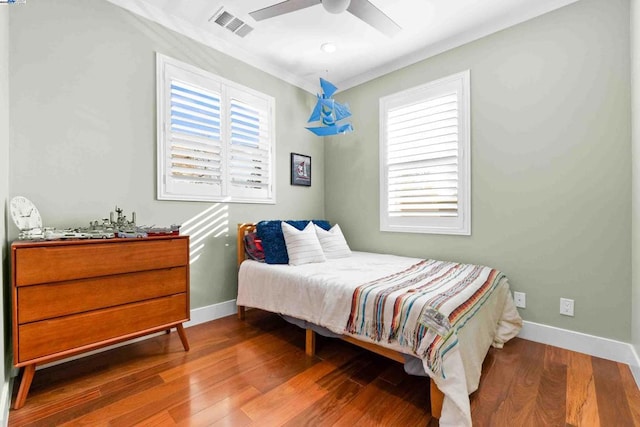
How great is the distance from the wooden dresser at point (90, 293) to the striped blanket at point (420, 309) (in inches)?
51.7

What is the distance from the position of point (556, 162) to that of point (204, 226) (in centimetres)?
304

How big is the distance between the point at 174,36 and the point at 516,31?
297 centimetres

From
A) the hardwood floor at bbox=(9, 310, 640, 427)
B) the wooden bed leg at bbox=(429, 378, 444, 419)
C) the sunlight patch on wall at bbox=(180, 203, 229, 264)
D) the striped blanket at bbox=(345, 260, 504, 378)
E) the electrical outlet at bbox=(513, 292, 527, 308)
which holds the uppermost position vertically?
the sunlight patch on wall at bbox=(180, 203, 229, 264)

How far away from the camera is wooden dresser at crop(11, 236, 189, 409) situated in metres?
1.54

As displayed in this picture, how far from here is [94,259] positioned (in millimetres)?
1763

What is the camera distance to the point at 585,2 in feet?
7.18

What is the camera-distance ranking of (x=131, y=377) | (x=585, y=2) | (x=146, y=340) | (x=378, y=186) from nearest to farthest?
(x=131, y=377) → (x=585, y=2) → (x=146, y=340) → (x=378, y=186)

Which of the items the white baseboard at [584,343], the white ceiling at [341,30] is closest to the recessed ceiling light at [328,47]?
the white ceiling at [341,30]

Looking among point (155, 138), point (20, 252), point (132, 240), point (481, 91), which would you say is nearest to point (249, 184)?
point (155, 138)

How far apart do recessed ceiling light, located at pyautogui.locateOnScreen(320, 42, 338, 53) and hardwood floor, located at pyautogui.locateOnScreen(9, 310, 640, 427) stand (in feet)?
9.22

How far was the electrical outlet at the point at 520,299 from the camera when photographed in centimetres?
243

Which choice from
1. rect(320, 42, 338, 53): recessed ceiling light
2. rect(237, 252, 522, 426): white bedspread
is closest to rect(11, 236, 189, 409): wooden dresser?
rect(237, 252, 522, 426): white bedspread

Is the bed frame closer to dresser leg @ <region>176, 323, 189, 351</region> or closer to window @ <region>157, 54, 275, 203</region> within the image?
window @ <region>157, 54, 275, 203</region>

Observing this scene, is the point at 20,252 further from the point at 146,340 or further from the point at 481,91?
the point at 481,91
